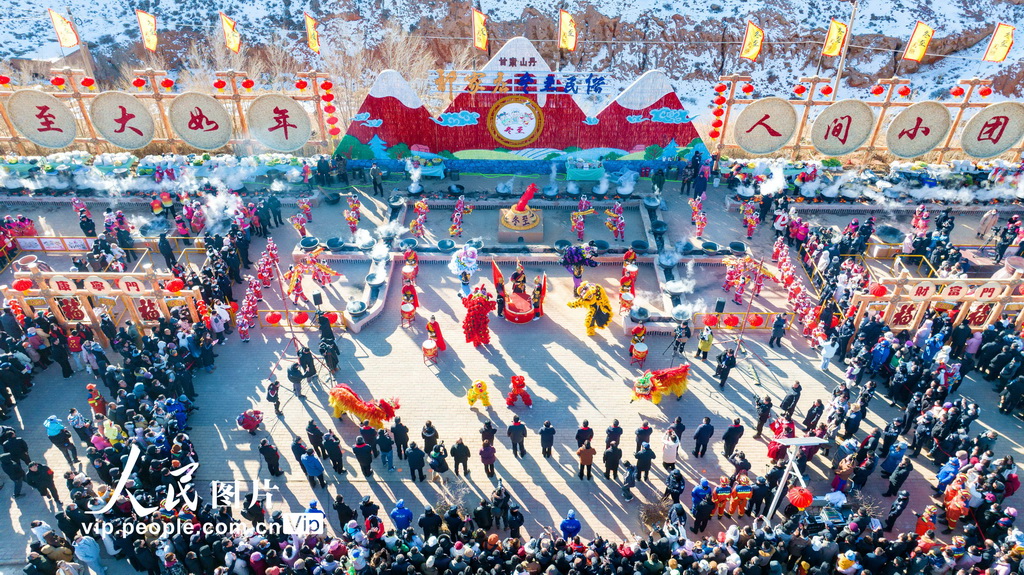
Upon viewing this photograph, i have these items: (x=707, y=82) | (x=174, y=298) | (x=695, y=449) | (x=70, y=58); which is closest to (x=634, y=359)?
(x=695, y=449)

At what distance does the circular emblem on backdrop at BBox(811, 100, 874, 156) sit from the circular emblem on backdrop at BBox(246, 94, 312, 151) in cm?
1821

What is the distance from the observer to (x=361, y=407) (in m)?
14.8

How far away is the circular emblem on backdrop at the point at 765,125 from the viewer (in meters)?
22.6

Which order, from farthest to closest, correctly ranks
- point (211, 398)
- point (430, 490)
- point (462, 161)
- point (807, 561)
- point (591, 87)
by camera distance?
point (462, 161), point (591, 87), point (211, 398), point (430, 490), point (807, 561)

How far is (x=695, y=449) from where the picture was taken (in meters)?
14.8

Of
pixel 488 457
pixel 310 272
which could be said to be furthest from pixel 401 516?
pixel 310 272

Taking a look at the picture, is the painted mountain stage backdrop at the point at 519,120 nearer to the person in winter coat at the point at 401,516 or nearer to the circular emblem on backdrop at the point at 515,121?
the circular emblem on backdrop at the point at 515,121

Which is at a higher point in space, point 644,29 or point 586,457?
point 644,29

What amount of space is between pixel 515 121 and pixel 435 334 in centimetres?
1120

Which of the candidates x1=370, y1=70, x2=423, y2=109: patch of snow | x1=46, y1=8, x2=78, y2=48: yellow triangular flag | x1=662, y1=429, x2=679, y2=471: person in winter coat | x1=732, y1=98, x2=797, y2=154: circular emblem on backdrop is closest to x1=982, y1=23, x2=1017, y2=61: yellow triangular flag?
x1=732, y1=98, x2=797, y2=154: circular emblem on backdrop

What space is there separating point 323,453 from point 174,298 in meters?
6.24

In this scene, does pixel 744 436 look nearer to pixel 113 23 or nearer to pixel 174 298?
pixel 174 298

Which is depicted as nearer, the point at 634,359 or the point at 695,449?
the point at 695,449

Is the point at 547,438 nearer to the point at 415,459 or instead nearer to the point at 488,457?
the point at 488,457
